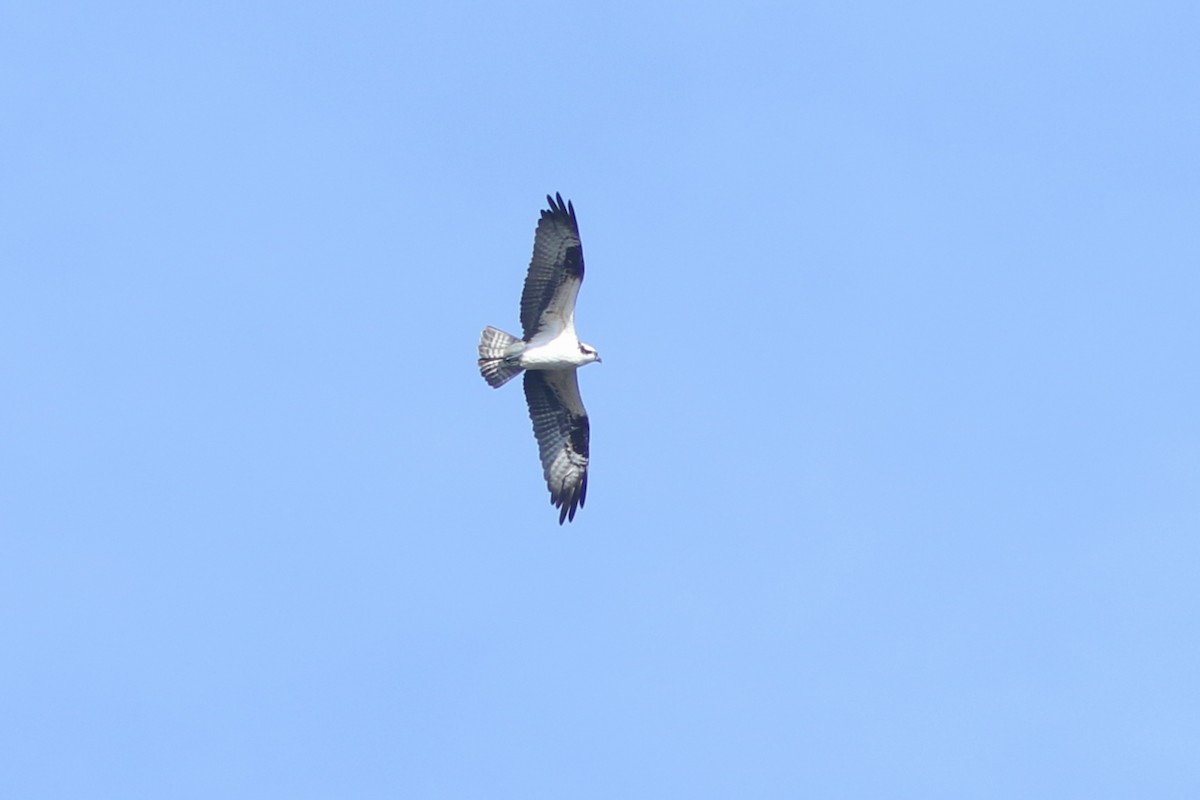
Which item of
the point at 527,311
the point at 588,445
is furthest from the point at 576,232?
the point at 588,445

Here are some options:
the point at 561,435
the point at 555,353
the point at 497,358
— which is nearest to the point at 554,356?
the point at 555,353

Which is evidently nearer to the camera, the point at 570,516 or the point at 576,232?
the point at 576,232

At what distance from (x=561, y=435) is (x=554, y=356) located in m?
1.78

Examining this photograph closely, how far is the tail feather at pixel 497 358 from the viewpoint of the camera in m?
31.3

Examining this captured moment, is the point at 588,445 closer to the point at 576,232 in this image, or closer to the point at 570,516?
the point at 570,516

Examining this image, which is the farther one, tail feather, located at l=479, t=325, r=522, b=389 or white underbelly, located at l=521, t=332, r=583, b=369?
tail feather, located at l=479, t=325, r=522, b=389

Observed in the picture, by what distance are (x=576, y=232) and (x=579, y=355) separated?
1.62 meters

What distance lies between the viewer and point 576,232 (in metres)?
30.5

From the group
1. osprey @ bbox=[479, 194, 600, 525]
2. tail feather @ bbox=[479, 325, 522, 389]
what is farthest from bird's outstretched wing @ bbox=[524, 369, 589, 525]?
tail feather @ bbox=[479, 325, 522, 389]

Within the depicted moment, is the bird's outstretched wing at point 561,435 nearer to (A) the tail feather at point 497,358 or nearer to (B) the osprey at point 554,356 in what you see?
(B) the osprey at point 554,356

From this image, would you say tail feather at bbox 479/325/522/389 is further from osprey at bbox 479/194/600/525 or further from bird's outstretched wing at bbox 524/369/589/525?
bird's outstretched wing at bbox 524/369/589/525

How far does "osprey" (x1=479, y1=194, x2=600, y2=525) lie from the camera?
1204 inches

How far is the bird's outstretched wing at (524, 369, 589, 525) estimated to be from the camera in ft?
105

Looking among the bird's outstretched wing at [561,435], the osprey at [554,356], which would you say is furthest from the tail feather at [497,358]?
the bird's outstretched wing at [561,435]
